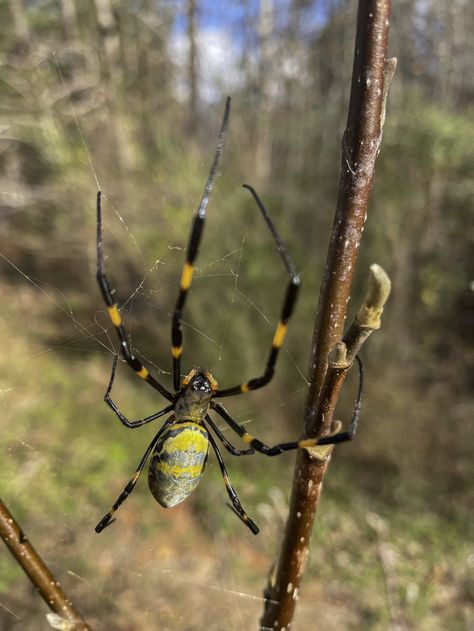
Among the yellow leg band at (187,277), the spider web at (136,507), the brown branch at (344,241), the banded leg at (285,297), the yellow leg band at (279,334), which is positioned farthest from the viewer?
the spider web at (136,507)

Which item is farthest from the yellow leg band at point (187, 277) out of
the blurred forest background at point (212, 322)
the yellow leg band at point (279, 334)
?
the blurred forest background at point (212, 322)

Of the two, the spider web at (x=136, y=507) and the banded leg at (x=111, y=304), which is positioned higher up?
the banded leg at (x=111, y=304)

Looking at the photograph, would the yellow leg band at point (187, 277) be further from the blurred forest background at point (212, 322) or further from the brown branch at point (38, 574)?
the blurred forest background at point (212, 322)

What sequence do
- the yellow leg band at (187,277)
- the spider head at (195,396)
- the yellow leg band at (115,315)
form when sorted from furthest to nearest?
the spider head at (195,396)
the yellow leg band at (115,315)
the yellow leg band at (187,277)

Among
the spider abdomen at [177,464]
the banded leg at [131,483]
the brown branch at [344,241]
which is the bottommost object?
the banded leg at [131,483]

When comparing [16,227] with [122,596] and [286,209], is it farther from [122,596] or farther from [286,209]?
[122,596]

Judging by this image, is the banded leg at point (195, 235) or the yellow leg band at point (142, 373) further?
the yellow leg band at point (142, 373)

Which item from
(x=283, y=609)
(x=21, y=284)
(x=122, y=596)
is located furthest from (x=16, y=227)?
(x=283, y=609)
